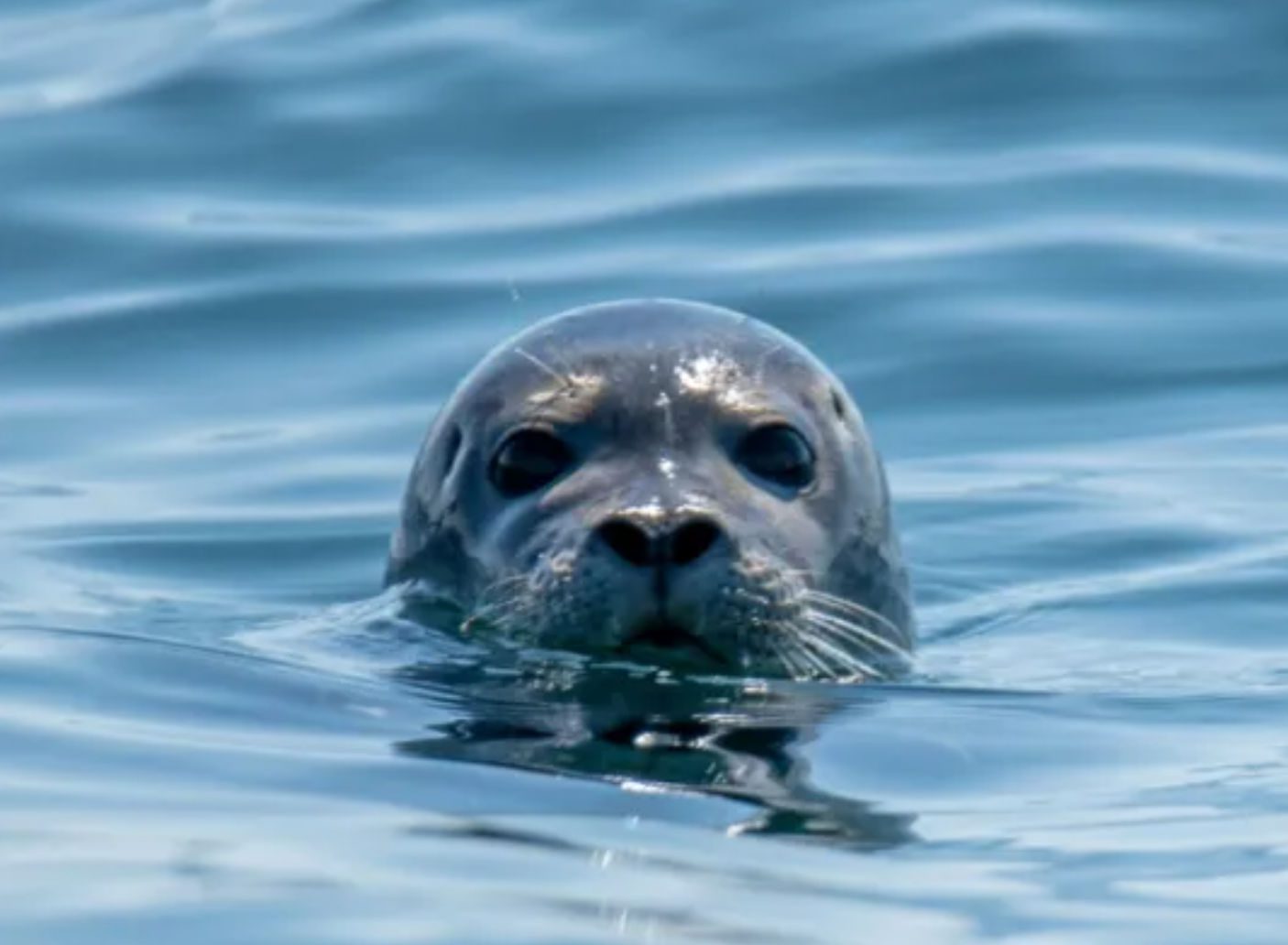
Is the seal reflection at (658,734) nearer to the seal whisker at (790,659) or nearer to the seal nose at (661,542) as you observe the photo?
the seal whisker at (790,659)

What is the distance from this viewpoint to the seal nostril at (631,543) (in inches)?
264

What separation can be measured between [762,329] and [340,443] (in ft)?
9.96

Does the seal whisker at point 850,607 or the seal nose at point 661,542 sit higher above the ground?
the seal whisker at point 850,607

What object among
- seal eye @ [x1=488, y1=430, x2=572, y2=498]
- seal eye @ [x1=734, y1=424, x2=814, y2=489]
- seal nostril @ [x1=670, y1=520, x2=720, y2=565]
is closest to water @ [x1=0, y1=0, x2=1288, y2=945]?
seal nostril @ [x1=670, y1=520, x2=720, y2=565]

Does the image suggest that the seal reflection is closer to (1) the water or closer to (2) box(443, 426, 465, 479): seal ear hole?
(1) the water

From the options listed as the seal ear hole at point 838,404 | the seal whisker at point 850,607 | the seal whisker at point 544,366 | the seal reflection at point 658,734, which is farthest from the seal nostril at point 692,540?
the seal ear hole at point 838,404

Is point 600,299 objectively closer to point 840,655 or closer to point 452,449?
point 452,449

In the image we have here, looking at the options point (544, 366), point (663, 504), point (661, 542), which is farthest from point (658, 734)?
point (544, 366)

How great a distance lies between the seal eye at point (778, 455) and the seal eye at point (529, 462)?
35cm

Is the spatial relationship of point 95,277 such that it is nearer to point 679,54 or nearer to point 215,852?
point 679,54

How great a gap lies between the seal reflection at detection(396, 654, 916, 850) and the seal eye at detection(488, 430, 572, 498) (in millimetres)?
478

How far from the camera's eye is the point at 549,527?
7156 mm

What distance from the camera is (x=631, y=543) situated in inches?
265

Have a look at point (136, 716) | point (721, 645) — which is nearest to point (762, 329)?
point (721, 645)
